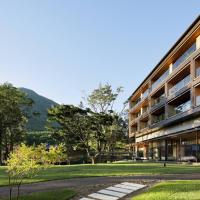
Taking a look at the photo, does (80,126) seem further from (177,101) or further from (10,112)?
(177,101)

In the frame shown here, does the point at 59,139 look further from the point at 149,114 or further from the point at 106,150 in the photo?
the point at 149,114

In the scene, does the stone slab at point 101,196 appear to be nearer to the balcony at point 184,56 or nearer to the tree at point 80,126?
the balcony at point 184,56

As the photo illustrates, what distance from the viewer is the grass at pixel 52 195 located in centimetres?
1483

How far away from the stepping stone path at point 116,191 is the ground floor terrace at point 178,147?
26.2m

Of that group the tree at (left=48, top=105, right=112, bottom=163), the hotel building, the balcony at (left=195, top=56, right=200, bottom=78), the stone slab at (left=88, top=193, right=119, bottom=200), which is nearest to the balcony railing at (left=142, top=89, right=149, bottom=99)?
the hotel building

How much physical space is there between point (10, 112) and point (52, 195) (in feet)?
160

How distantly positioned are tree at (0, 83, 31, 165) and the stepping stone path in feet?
152

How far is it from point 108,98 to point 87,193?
49.6 m

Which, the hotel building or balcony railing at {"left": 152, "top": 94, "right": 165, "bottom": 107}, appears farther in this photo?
balcony railing at {"left": 152, "top": 94, "right": 165, "bottom": 107}

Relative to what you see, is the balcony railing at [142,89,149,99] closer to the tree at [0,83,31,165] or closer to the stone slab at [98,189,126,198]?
the tree at [0,83,31,165]

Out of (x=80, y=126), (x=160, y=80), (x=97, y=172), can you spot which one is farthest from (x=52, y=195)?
(x=80, y=126)

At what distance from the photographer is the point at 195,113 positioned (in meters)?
40.6

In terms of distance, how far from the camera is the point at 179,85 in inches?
1841

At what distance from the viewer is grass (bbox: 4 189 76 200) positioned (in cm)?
1483
